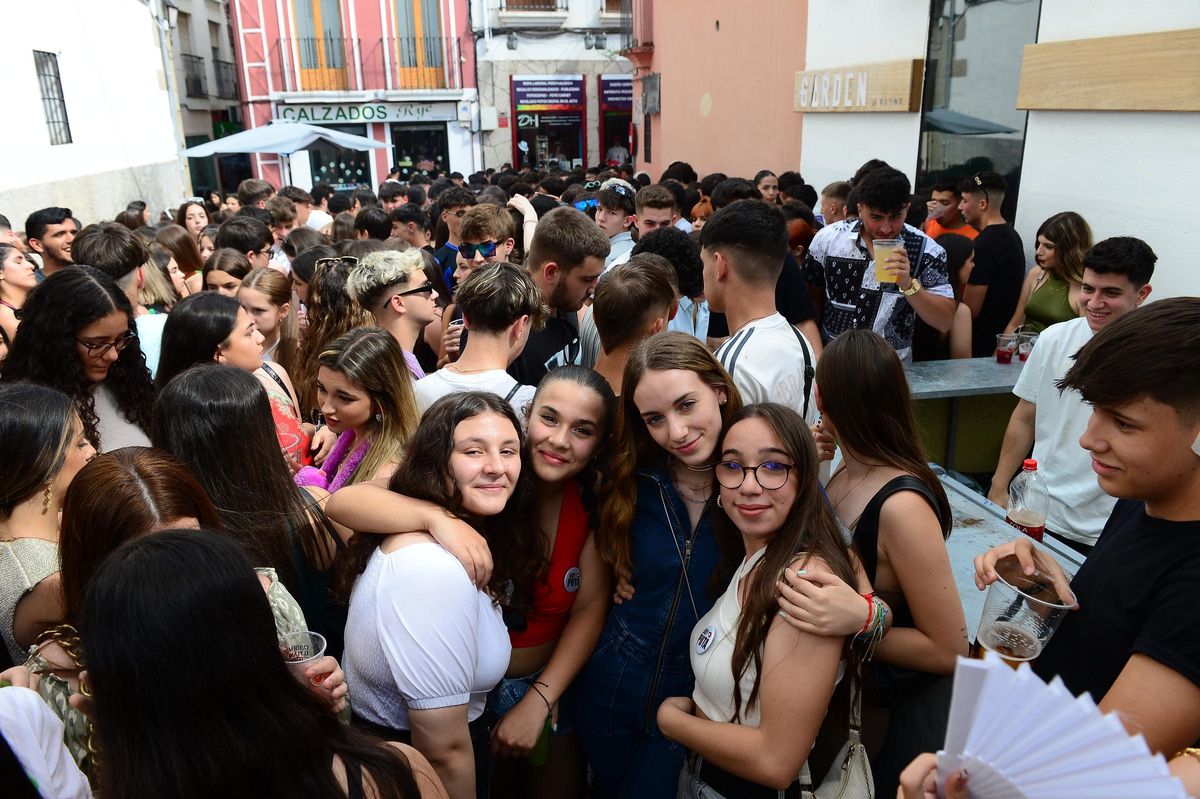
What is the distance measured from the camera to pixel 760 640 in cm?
176

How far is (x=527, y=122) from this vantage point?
81.2 ft

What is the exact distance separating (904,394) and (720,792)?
3.72 ft

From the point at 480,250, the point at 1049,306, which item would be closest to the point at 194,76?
the point at 480,250

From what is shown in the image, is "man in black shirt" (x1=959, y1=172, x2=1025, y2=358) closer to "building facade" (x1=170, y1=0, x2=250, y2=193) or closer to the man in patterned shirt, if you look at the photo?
the man in patterned shirt

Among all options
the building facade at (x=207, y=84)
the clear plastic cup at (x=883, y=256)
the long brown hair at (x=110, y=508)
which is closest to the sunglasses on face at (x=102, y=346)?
the long brown hair at (x=110, y=508)

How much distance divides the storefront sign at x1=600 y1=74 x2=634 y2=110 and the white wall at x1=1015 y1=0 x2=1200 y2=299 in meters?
20.8

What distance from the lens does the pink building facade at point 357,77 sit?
23.7 metres

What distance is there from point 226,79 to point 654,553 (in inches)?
1138

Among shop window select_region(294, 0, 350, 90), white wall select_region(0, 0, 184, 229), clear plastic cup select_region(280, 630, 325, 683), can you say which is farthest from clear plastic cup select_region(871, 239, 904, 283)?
shop window select_region(294, 0, 350, 90)

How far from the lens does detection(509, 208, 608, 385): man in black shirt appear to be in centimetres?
358

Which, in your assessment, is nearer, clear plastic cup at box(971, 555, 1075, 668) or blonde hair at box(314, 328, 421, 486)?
clear plastic cup at box(971, 555, 1075, 668)

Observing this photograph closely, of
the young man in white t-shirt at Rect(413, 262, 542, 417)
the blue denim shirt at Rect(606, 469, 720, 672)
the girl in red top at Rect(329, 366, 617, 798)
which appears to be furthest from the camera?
the young man in white t-shirt at Rect(413, 262, 542, 417)

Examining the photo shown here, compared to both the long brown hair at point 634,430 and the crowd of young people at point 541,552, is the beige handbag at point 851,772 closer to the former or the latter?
the crowd of young people at point 541,552

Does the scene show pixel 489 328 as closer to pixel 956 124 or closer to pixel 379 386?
pixel 379 386
